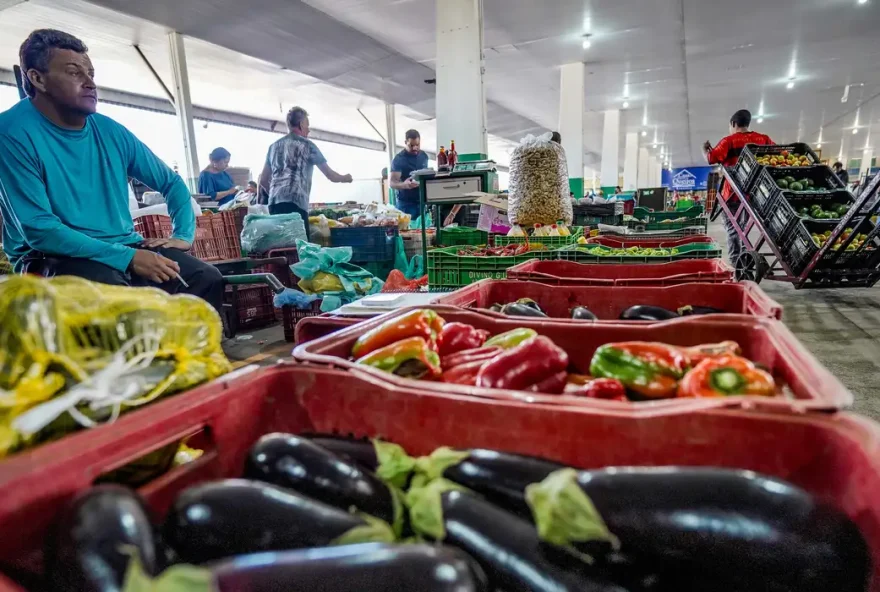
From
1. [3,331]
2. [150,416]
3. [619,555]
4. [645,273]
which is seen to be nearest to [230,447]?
[150,416]

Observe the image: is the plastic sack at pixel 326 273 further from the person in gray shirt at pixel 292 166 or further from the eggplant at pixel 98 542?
the eggplant at pixel 98 542

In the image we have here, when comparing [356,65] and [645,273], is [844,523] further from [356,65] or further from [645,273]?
[356,65]

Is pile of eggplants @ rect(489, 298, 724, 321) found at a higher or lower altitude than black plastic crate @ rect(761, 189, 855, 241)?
lower

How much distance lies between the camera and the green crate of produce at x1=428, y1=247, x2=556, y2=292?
8.93 ft

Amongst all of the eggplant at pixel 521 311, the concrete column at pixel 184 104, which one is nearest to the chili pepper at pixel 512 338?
the eggplant at pixel 521 311

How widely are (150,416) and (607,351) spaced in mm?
932

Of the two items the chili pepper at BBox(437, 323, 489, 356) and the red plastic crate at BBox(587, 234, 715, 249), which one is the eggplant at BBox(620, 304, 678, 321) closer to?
the chili pepper at BBox(437, 323, 489, 356)

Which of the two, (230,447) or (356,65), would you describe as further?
(356,65)

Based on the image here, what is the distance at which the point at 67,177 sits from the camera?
2359mm

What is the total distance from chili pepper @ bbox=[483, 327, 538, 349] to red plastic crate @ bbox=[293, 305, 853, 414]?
59 mm

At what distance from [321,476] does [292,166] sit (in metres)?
4.80

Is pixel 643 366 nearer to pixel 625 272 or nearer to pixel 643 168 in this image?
pixel 625 272

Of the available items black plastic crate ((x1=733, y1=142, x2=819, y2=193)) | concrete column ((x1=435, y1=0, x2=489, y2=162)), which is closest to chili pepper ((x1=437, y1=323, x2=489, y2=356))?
black plastic crate ((x1=733, y1=142, x2=819, y2=193))

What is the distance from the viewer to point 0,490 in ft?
1.88
